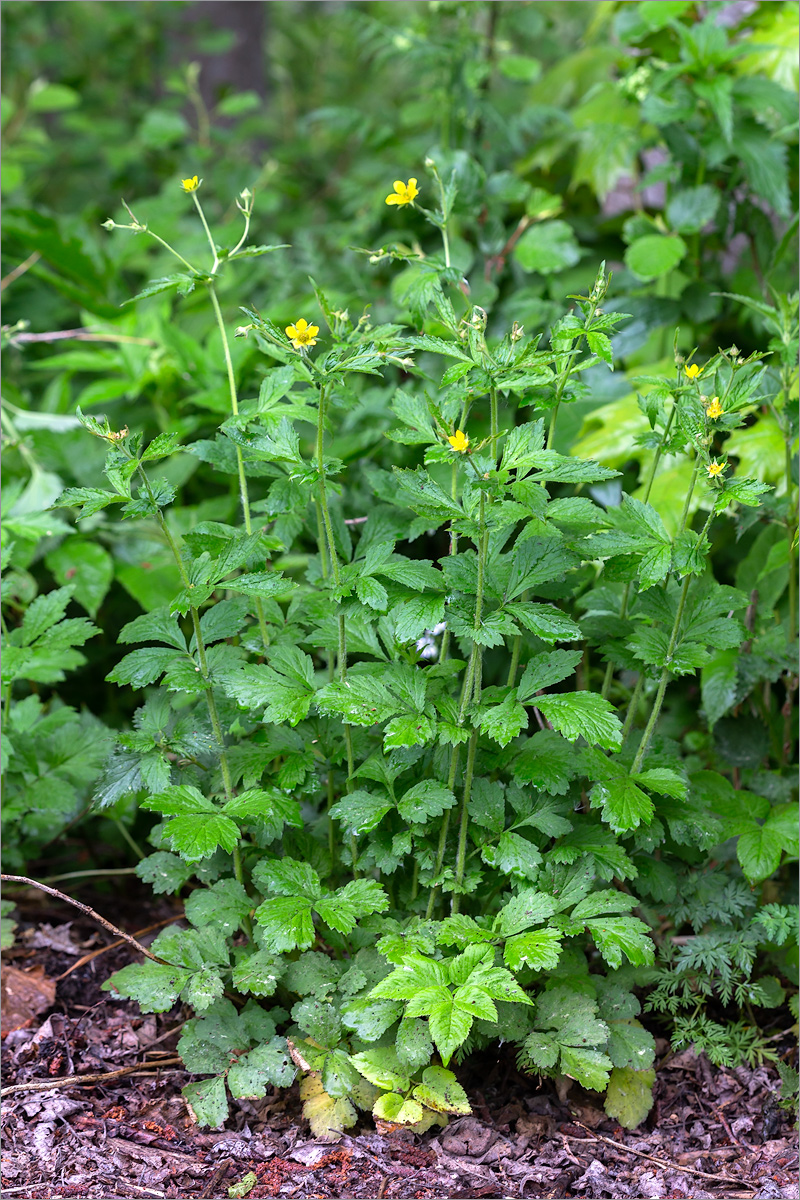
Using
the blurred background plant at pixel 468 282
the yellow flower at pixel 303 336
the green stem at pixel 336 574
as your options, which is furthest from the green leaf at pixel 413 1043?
the yellow flower at pixel 303 336

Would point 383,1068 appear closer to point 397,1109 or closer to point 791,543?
point 397,1109

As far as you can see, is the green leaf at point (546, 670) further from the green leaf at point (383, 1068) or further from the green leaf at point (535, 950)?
the green leaf at point (383, 1068)

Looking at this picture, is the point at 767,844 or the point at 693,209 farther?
the point at 693,209

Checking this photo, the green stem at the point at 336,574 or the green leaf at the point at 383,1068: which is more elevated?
→ the green stem at the point at 336,574

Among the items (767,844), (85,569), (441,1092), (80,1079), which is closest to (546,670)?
(767,844)

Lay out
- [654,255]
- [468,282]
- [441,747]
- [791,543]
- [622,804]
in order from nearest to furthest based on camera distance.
Answer: [622,804] < [441,747] < [791,543] < [654,255] < [468,282]

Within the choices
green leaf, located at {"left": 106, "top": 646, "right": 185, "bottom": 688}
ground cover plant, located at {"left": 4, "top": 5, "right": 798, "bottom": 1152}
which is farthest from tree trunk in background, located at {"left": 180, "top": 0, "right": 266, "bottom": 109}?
green leaf, located at {"left": 106, "top": 646, "right": 185, "bottom": 688}
